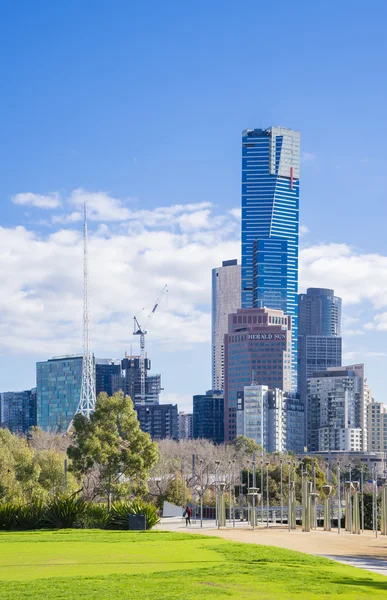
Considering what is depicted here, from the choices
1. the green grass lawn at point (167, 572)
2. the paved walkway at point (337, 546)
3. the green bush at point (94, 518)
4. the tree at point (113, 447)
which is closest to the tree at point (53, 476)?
the tree at point (113, 447)

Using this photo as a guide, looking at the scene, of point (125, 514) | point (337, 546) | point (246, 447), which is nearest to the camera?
point (337, 546)

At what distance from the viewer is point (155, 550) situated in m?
38.0

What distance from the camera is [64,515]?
52531 mm

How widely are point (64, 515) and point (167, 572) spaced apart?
23.6 metres

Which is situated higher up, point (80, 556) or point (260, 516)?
point (80, 556)

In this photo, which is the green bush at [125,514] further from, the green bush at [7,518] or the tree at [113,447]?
the tree at [113,447]

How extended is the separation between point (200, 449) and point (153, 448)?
99555mm

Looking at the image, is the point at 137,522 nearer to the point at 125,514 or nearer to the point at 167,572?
the point at 125,514

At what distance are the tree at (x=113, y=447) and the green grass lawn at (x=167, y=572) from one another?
23.2 m

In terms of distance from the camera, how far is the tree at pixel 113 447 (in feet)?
217

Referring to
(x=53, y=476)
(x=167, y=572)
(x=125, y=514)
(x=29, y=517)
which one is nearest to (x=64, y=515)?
(x=29, y=517)

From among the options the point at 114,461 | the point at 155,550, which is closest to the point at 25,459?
the point at 114,461

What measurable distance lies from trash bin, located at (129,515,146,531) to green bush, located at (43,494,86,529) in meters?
3.07

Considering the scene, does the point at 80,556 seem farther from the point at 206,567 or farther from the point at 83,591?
the point at 83,591
